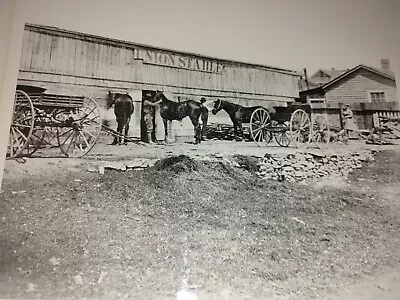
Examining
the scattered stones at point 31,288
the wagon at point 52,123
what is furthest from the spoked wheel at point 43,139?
the scattered stones at point 31,288

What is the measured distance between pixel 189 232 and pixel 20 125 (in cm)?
53

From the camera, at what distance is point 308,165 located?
126cm

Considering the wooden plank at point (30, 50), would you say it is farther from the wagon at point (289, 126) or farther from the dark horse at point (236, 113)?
the wagon at point (289, 126)

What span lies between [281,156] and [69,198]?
1.99ft

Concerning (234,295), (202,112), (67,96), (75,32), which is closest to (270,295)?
(234,295)

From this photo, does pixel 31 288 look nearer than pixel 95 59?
Yes

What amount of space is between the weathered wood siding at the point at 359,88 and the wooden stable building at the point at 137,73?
0.13 metres

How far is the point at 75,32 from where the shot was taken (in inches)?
49.7

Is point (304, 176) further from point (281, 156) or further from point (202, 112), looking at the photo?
point (202, 112)

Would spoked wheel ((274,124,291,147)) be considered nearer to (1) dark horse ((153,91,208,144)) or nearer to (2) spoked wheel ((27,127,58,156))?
(1) dark horse ((153,91,208,144))

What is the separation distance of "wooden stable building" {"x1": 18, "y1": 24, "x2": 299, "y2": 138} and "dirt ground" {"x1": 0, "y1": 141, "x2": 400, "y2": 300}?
16 cm

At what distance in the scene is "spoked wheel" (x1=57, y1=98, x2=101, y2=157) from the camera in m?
1.16

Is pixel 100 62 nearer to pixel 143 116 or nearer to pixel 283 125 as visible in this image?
pixel 143 116

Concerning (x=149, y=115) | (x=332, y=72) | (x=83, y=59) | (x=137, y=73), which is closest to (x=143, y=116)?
(x=149, y=115)
